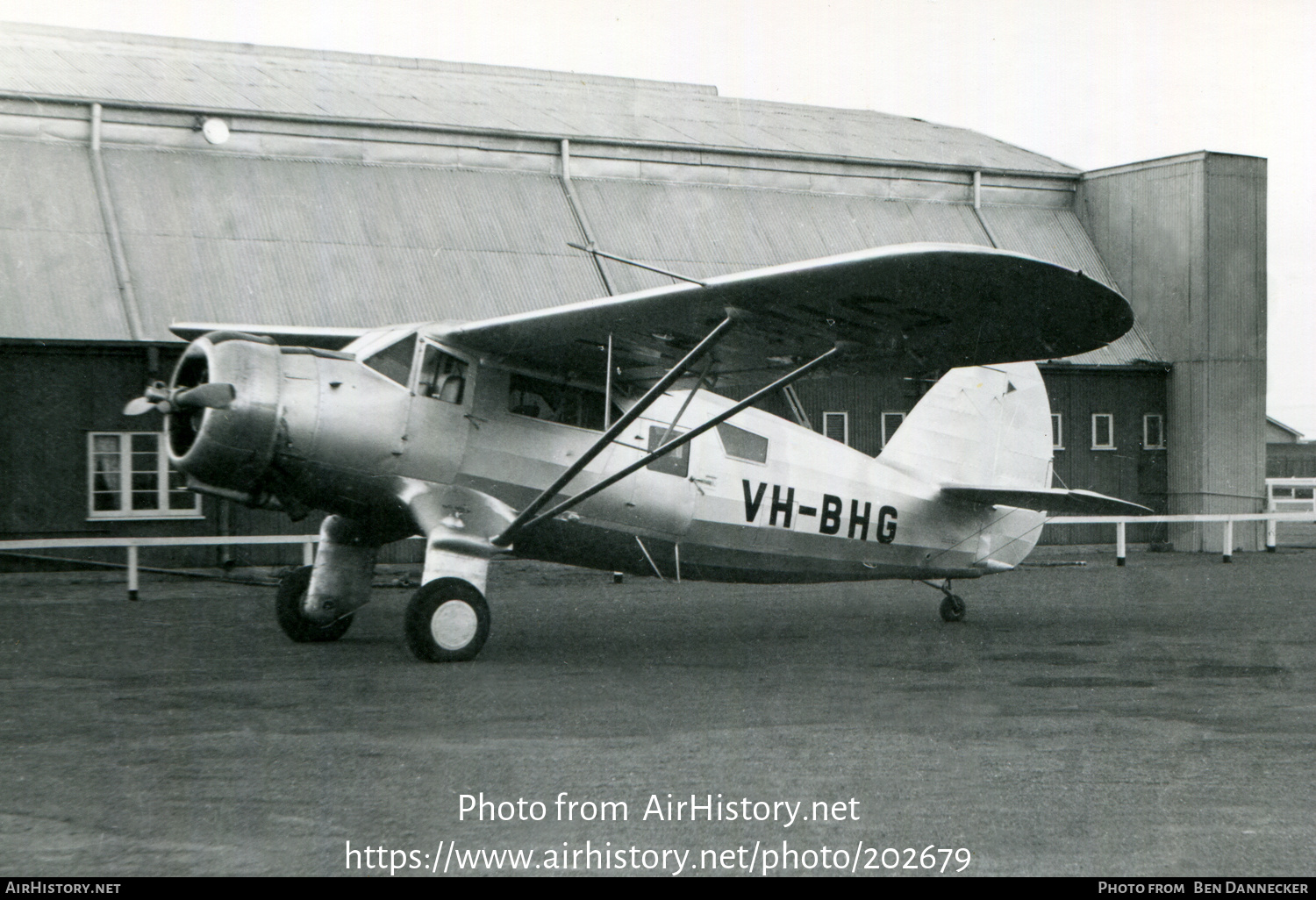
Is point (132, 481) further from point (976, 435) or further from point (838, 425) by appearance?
point (976, 435)

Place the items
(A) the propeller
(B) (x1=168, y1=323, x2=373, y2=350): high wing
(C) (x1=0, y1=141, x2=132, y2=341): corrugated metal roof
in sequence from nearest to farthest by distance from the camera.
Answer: (A) the propeller < (B) (x1=168, y1=323, x2=373, y2=350): high wing < (C) (x1=0, y1=141, x2=132, y2=341): corrugated metal roof

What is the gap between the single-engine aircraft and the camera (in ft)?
30.6

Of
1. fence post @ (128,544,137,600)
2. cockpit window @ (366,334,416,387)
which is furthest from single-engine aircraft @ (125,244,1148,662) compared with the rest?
fence post @ (128,544,137,600)

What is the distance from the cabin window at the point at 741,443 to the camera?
38.9 feet

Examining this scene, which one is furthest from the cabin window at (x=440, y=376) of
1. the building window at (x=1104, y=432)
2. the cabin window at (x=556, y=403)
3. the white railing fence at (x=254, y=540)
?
the building window at (x=1104, y=432)

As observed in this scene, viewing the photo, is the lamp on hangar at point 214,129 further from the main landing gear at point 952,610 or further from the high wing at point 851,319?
the main landing gear at point 952,610

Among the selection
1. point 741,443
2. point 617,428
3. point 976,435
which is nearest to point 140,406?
point 617,428

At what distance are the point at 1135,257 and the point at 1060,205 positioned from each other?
240 cm

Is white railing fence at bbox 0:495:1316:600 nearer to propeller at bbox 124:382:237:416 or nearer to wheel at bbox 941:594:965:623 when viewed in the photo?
wheel at bbox 941:594:965:623

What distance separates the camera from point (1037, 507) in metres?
12.8

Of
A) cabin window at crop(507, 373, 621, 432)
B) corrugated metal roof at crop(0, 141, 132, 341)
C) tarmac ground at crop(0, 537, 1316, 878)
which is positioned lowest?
tarmac ground at crop(0, 537, 1316, 878)

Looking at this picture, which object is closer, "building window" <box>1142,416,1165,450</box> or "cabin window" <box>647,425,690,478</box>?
"cabin window" <box>647,425,690,478</box>

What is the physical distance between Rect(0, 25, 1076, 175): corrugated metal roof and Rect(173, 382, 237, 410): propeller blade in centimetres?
1457

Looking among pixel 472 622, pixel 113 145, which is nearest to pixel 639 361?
pixel 472 622
